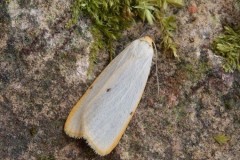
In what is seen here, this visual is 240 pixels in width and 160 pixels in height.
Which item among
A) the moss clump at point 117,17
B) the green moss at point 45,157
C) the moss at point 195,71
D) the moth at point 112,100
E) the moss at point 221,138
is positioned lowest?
the moss at point 221,138

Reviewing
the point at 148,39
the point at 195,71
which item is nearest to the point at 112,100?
the point at 148,39

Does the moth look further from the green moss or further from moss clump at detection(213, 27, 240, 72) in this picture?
moss clump at detection(213, 27, 240, 72)

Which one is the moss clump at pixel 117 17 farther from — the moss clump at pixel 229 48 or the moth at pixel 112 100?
the moss clump at pixel 229 48

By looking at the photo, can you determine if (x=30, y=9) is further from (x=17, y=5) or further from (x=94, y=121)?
(x=94, y=121)

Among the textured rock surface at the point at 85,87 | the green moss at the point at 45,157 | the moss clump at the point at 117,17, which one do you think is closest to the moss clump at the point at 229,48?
the textured rock surface at the point at 85,87

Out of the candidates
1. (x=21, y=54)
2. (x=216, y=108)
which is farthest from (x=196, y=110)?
(x=21, y=54)

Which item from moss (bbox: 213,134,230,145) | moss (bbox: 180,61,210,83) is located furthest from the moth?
moss (bbox: 213,134,230,145)
